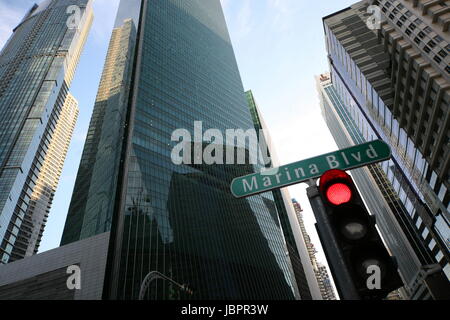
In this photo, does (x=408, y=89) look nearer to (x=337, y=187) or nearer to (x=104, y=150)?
(x=337, y=187)

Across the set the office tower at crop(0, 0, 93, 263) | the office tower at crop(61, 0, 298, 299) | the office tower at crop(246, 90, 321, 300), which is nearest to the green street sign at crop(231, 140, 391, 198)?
the office tower at crop(61, 0, 298, 299)

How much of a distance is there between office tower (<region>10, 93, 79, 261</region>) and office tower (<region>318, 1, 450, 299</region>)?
139109 mm

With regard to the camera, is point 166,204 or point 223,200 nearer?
point 166,204

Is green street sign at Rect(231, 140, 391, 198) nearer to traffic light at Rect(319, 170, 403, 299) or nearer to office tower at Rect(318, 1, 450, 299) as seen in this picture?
traffic light at Rect(319, 170, 403, 299)

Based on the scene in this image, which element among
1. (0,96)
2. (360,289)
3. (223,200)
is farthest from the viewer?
(0,96)

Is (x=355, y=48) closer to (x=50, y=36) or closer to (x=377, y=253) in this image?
(x=377, y=253)

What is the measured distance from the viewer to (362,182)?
13500 cm

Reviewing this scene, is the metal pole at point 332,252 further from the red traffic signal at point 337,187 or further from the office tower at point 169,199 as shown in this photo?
the office tower at point 169,199

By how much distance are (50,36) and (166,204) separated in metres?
151

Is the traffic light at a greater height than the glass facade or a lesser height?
lesser

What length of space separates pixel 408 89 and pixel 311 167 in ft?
164

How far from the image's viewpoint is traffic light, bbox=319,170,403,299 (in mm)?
2342

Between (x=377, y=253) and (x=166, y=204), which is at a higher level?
(x=166, y=204)
